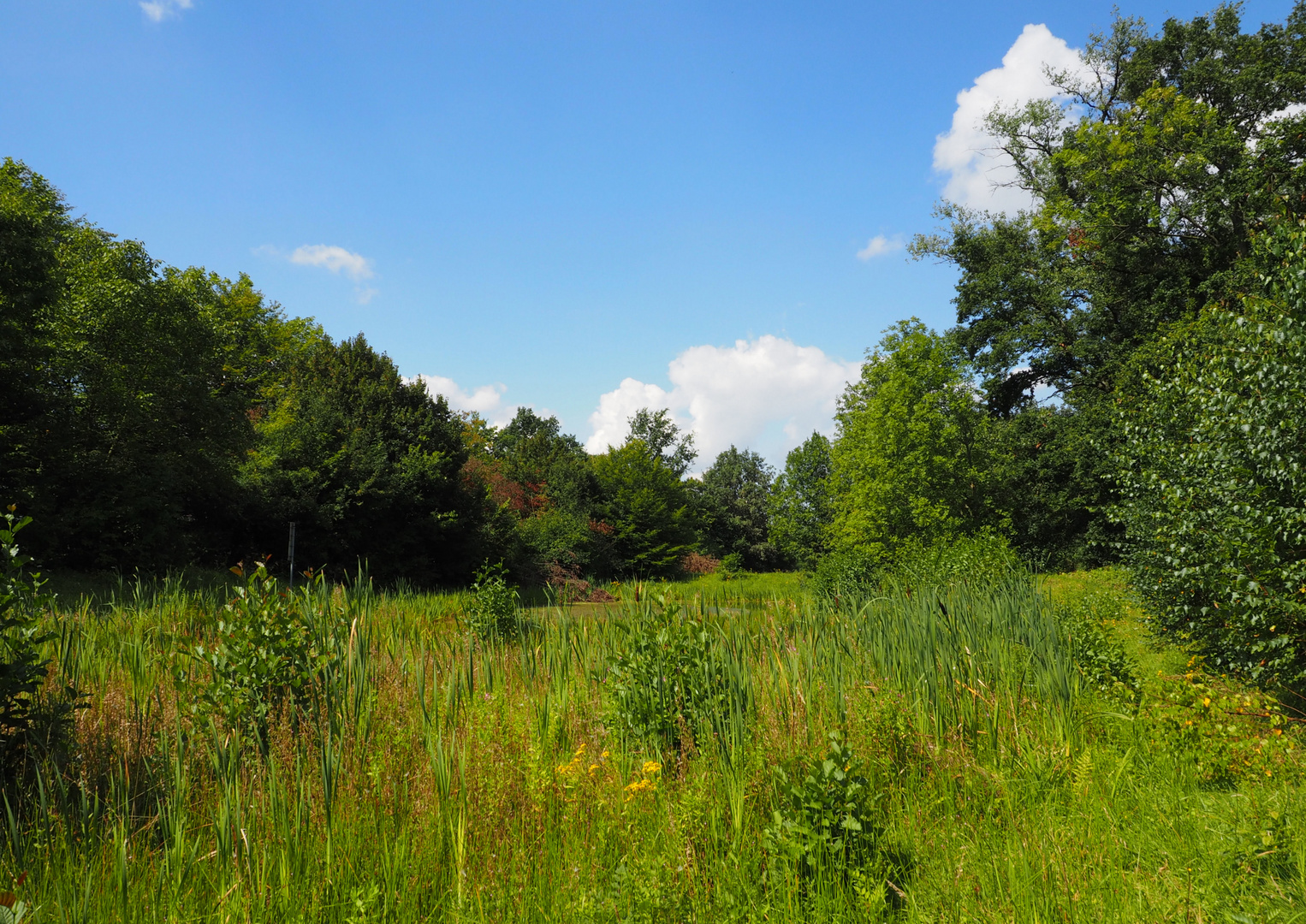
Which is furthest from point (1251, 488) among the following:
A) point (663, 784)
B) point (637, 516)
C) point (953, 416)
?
point (637, 516)

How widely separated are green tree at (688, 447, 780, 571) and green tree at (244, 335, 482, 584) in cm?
1334

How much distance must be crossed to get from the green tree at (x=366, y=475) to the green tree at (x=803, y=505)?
10660 millimetres

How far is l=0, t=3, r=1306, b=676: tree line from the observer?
19.2 feet

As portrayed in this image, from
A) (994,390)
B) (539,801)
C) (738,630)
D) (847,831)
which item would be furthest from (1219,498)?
(994,390)

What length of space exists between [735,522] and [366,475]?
2298 cm

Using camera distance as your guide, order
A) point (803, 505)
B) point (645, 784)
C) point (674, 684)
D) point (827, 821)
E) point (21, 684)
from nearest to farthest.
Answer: point (827, 821) < point (21, 684) < point (645, 784) < point (674, 684) < point (803, 505)

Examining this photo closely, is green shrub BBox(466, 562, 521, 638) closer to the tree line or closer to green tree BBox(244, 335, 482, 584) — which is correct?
the tree line

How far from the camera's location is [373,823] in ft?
9.41

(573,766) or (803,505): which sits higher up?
(803,505)

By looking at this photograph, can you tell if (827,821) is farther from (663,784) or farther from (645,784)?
(663,784)

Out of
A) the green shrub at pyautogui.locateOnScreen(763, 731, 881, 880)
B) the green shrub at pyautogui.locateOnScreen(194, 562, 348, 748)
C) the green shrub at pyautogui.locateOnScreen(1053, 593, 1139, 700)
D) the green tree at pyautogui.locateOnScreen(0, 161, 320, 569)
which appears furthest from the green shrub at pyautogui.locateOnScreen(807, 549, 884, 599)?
the green tree at pyautogui.locateOnScreen(0, 161, 320, 569)

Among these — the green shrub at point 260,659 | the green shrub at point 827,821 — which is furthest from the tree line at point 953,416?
the green shrub at point 260,659

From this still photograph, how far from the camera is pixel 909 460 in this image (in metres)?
15.6

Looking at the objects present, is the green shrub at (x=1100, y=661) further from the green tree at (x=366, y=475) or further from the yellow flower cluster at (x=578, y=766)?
the green tree at (x=366, y=475)
